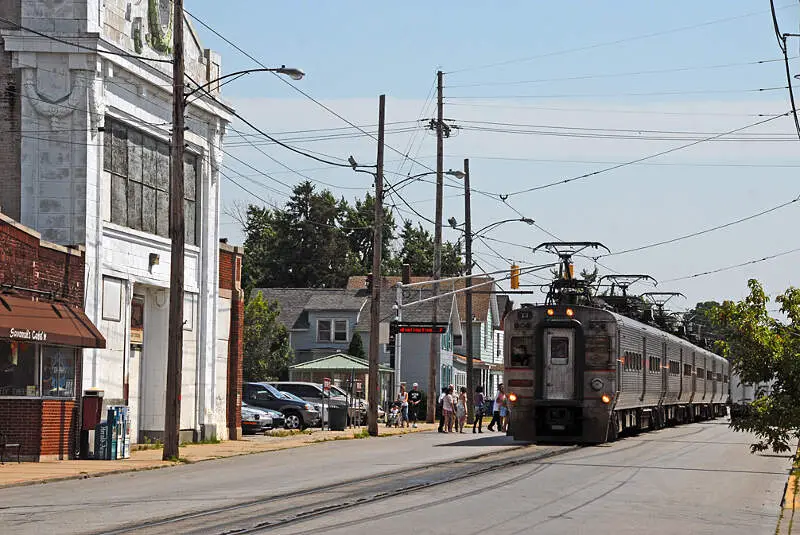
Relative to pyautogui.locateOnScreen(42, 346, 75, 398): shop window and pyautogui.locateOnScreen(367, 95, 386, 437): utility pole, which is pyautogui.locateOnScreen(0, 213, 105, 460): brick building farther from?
pyautogui.locateOnScreen(367, 95, 386, 437): utility pole

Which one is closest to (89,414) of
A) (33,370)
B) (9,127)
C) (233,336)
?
(33,370)

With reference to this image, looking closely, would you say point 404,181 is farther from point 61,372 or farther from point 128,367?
point 61,372

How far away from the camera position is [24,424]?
88.7ft

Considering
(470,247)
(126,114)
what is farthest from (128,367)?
(470,247)

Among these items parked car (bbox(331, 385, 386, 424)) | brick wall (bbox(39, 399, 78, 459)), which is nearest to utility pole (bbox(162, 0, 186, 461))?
brick wall (bbox(39, 399, 78, 459))

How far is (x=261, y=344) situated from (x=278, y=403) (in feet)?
85.3

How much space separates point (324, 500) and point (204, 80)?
2173cm

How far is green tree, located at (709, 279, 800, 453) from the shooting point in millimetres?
20484

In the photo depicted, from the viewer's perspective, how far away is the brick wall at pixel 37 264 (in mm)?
25984

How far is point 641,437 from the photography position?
128 ft

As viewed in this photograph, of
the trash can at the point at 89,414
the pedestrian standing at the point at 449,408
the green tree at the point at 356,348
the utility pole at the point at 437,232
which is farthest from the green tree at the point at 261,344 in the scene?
the trash can at the point at 89,414

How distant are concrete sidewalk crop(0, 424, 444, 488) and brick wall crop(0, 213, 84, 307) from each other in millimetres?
3614

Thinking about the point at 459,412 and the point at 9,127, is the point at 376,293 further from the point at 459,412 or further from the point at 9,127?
the point at 9,127

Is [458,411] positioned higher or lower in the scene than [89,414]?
lower
